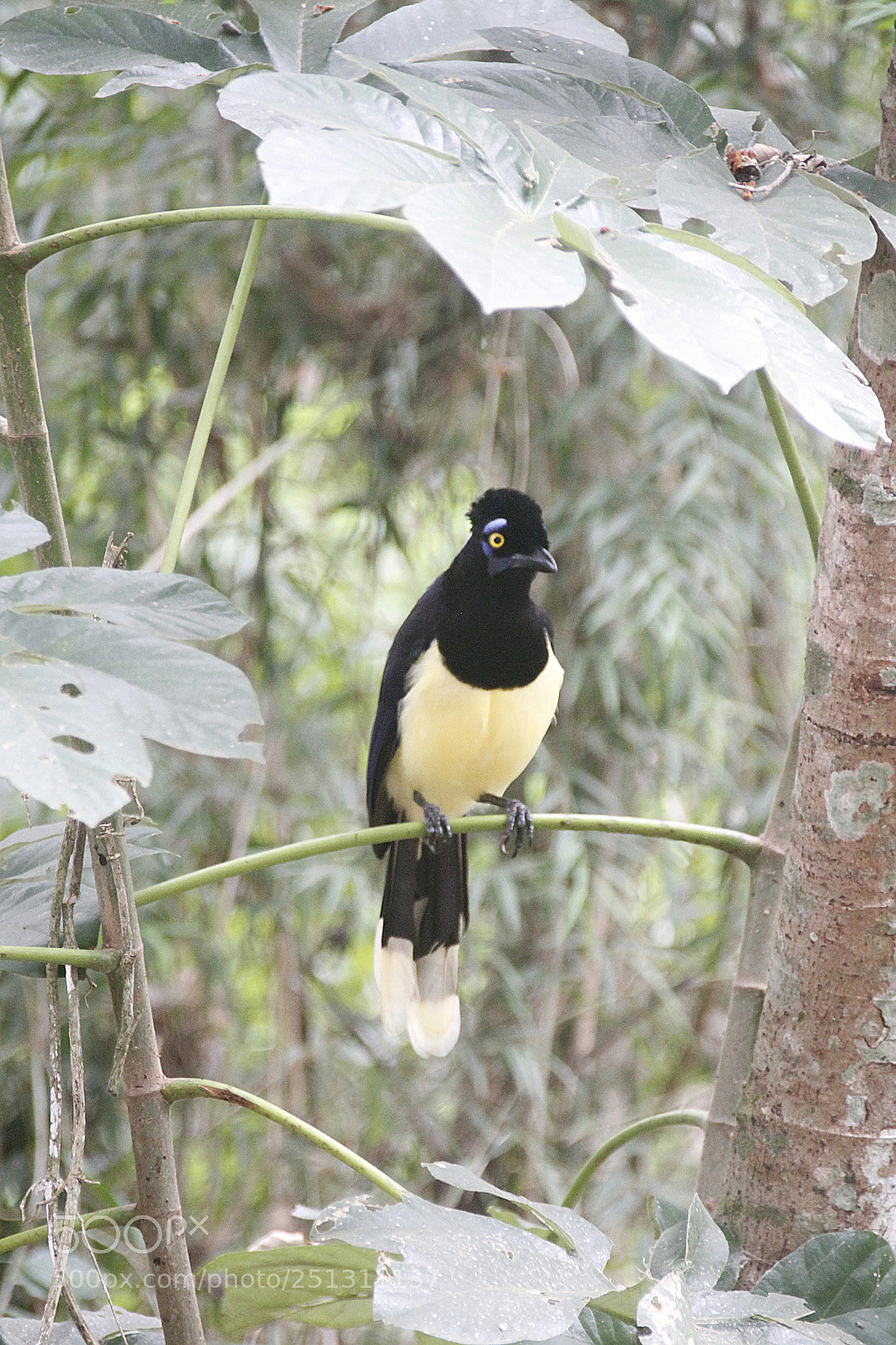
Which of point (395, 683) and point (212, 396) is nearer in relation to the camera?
point (212, 396)

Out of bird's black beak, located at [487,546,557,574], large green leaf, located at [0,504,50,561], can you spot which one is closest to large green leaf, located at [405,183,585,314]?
large green leaf, located at [0,504,50,561]

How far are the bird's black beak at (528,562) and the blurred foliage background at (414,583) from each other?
0.66m

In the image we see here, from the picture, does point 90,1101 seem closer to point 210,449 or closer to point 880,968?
point 210,449

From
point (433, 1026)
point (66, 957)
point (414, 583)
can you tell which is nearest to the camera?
point (66, 957)

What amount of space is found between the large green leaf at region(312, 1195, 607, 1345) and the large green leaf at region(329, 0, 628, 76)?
0.97 meters

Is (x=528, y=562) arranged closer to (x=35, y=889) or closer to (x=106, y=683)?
(x=35, y=889)

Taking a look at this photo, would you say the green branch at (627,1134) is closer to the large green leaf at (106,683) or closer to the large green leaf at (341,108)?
the large green leaf at (106,683)

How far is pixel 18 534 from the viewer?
0.80m

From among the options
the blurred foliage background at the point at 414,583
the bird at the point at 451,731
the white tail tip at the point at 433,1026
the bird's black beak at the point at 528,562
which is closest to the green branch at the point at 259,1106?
the bird at the point at 451,731

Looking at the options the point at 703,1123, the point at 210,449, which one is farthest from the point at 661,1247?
the point at 210,449

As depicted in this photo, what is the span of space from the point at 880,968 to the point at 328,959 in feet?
7.30

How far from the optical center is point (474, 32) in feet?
3.67

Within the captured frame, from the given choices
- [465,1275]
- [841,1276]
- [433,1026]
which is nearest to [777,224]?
[465,1275]

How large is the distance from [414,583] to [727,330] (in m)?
2.58
